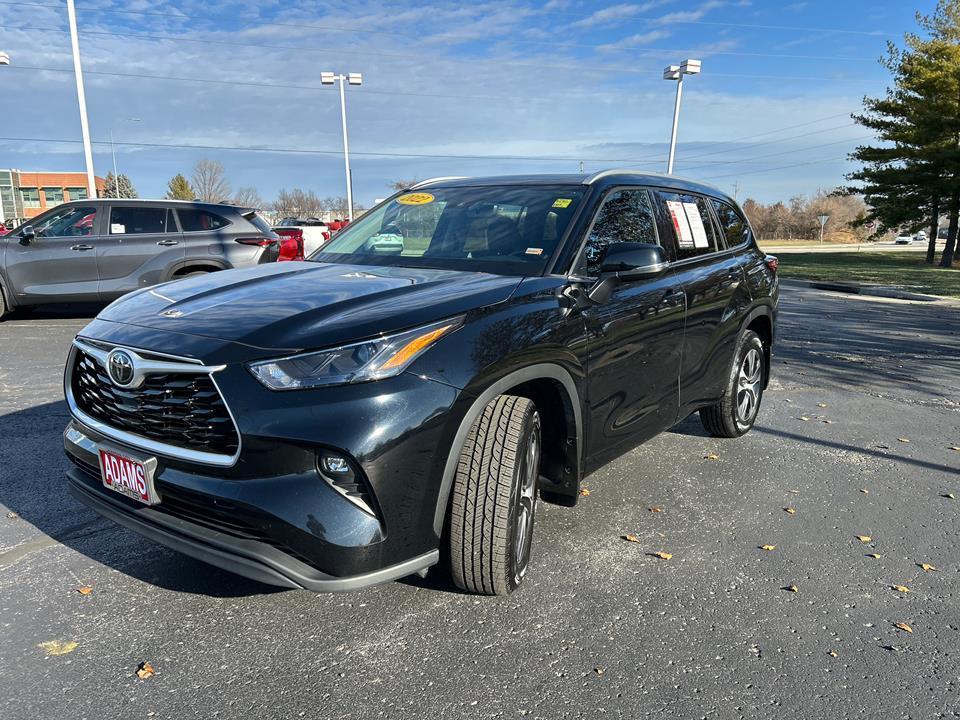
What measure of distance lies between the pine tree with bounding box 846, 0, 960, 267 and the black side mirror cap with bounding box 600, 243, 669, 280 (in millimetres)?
27730

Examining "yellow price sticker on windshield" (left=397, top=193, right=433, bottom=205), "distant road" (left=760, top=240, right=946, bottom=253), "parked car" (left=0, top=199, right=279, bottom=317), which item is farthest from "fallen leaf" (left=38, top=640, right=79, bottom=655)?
"distant road" (left=760, top=240, right=946, bottom=253)

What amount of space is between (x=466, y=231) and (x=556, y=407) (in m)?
1.16

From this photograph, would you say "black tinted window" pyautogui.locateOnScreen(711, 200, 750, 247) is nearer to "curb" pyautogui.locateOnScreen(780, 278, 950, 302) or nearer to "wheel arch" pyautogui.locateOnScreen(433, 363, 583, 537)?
"wheel arch" pyautogui.locateOnScreen(433, 363, 583, 537)

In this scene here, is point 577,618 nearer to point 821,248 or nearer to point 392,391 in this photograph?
point 392,391

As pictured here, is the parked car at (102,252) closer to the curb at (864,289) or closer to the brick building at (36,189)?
the curb at (864,289)

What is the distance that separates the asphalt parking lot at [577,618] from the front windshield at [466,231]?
56.8 inches

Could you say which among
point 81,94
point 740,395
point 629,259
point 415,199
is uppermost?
point 81,94

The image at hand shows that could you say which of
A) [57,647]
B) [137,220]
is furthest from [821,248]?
[57,647]

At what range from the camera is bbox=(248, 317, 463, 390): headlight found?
2.34m

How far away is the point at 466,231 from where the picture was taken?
3762 millimetres

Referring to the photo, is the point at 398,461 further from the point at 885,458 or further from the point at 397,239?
the point at 885,458

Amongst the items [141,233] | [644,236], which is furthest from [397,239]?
[141,233]

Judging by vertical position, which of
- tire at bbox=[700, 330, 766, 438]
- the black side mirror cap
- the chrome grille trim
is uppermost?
the black side mirror cap

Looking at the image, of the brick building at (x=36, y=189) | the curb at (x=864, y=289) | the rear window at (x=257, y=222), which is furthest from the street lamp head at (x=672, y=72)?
the brick building at (x=36, y=189)
